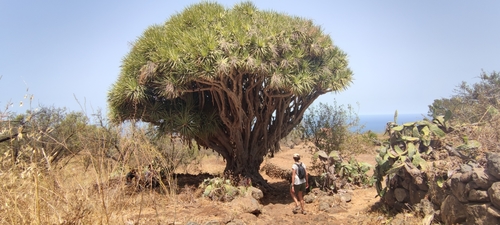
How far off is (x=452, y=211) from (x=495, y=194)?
2.88 ft

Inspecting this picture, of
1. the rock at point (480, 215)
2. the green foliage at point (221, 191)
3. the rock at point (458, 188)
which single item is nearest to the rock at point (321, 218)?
the green foliage at point (221, 191)

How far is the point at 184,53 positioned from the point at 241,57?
1.21 m

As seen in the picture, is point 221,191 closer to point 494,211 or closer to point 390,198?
point 390,198

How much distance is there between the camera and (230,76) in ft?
25.1

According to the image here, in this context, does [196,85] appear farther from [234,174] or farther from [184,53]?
[234,174]

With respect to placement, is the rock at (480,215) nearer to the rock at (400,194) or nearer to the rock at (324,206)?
the rock at (400,194)

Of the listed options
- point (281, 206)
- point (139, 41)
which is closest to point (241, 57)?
point (139, 41)

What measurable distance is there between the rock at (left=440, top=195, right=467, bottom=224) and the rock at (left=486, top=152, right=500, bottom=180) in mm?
663

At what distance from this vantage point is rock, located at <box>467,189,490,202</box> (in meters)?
4.46

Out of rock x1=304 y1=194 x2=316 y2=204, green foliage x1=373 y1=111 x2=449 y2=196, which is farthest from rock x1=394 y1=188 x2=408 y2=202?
rock x1=304 y1=194 x2=316 y2=204

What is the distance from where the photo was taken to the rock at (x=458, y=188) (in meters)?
4.77

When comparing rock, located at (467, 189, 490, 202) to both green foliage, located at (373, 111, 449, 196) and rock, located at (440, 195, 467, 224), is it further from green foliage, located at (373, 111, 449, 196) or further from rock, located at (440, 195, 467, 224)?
green foliage, located at (373, 111, 449, 196)

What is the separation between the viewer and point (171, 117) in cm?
831

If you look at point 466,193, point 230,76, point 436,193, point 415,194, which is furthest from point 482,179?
point 230,76
